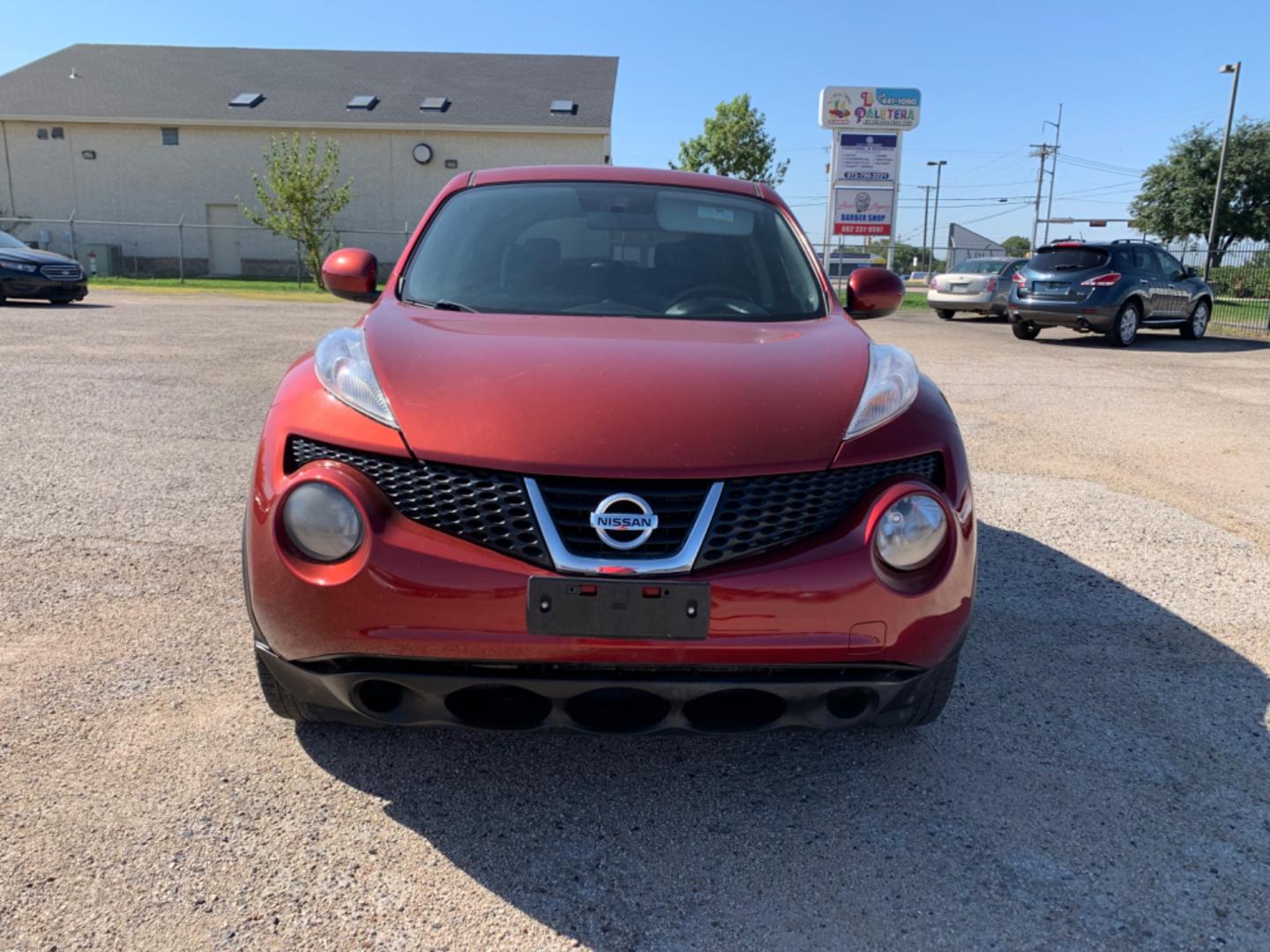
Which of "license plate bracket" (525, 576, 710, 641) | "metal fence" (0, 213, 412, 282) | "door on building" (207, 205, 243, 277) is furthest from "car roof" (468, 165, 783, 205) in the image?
"door on building" (207, 205, 243, 277)

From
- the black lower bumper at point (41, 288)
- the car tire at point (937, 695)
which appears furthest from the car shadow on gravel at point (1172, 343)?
the black lower bumper at point (41, 288)

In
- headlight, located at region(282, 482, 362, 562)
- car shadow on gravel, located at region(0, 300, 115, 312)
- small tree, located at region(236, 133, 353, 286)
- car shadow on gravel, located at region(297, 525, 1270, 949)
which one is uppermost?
small tree, located at region(236, 133, 353, 286)

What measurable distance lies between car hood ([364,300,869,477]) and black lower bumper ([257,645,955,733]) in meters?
0.46

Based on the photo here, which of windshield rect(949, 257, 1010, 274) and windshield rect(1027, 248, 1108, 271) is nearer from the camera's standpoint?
windshield rect(1027, 248, 1108, 271)

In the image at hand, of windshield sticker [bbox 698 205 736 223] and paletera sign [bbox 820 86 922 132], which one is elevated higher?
paletera sign [bbox 820 86 922 132]

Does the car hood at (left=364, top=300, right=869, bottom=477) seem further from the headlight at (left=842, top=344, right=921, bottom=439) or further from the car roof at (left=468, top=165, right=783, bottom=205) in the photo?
the car roof at (left=468, top=165, right=783, bottom=205)

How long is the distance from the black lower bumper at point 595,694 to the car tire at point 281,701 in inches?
3.0

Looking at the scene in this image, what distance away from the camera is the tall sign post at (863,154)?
2641cm

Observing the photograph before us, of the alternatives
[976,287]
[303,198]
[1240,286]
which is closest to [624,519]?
[976,287]

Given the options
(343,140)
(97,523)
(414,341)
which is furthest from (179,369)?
(343,140)

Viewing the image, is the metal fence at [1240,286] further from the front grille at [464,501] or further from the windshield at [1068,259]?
the front grille at [464,501]

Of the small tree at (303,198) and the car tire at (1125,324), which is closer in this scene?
the car tire at (1125,324)

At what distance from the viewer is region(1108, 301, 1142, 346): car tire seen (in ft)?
51.5

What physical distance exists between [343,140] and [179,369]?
2842cm
